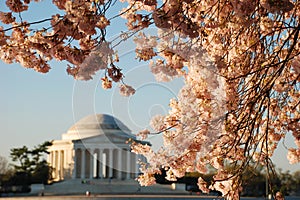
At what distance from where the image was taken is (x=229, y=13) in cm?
800

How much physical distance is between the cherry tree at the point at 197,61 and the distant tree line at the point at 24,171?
61.0 metres

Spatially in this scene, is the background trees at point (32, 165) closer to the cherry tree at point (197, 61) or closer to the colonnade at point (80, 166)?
the colonnade at point (80, 166)

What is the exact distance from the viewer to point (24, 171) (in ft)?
256

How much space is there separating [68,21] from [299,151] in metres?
5.61

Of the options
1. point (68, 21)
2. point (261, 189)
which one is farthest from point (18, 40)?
point (261, 189)

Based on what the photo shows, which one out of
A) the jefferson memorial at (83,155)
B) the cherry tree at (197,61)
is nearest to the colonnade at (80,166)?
the jefferson memorial at (83,155)

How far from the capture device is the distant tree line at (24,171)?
7056cm

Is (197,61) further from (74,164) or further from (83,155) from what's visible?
(83,155)

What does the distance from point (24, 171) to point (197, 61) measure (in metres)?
73.0

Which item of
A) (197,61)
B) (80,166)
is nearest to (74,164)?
(80,166)

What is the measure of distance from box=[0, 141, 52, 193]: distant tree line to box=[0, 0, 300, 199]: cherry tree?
6096 cm

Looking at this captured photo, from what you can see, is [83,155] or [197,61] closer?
[197,61]

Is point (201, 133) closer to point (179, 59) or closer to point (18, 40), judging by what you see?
point (179, 59)

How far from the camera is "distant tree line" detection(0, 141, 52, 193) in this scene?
70562 millimetres
